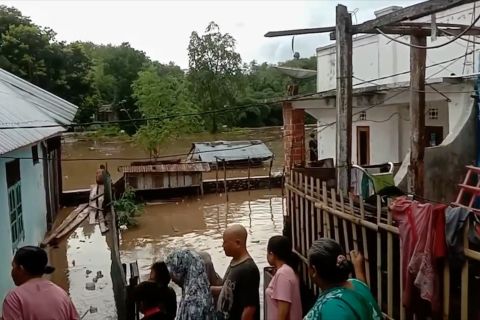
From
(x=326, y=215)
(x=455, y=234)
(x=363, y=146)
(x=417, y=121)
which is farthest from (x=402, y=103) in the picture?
(x=455, y=234)

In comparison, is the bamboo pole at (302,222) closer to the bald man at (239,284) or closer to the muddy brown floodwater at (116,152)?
the bald man at (239,284)

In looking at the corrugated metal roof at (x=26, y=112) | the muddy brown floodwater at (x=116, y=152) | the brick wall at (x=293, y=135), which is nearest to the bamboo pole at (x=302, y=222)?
the corrugated metal roof at (x=26, y=112)

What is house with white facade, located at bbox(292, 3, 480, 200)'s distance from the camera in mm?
10195

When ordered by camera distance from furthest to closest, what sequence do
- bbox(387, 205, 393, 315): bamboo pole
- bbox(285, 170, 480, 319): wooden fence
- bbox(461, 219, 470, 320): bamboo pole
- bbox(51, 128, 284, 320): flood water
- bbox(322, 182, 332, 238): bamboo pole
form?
bbox(51, 128, 284, 320): flood water
bbox(322, 182, 332, 238): bamboo pole
bbox(387, 205, 393, 315): bamboo pole
bbox(285, 170, 480, 319): wooden fence
bbox(461, 219, 470, 320): bamboo pole

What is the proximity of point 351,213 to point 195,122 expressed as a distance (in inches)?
975

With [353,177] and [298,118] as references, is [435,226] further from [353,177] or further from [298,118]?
[298,118]

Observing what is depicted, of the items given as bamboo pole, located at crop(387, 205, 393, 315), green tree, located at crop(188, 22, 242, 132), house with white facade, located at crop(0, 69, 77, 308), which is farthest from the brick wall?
green tree, located at crop(188, 22, 242, 132)

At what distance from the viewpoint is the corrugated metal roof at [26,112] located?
731 centimetres

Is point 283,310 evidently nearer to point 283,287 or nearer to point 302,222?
point 283,287

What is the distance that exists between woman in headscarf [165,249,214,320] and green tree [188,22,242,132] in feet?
137

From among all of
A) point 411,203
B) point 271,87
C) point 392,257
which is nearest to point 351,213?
point 392,257

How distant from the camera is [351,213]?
5.96 meters

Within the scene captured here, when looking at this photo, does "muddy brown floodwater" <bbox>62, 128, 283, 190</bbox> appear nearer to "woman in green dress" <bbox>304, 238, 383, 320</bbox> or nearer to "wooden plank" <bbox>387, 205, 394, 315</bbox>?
"wooden plank" <bbox>387, 205, 394, 315</bbox>

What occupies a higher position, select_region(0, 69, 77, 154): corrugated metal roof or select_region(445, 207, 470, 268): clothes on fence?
select_region(0, 69, 77, 154): corrugated metal roof
